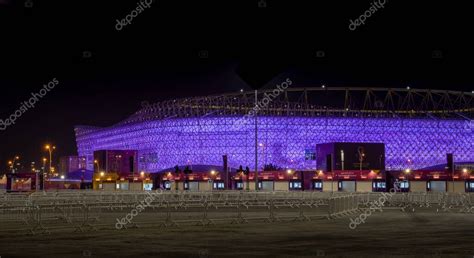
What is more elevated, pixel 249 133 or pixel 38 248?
pixel 249 133

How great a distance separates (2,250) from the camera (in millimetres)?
18844

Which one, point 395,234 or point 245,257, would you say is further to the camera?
point 395,234

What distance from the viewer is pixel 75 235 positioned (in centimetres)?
2431

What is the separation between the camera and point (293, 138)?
531 ft

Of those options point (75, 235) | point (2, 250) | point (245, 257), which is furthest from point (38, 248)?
point (245, 257)

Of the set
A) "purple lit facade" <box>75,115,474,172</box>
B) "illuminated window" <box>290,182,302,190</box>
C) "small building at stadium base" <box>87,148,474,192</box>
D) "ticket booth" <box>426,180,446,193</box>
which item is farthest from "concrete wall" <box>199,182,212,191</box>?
"purple lit facade" <box>75,115,474,172</box>

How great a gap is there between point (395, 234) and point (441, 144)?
Result: 15568 cm

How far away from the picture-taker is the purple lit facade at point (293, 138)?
6344 inches

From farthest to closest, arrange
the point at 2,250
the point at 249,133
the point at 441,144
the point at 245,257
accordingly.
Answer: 1. the point at 441,144
2. the point at 249,133
3. the point at 2,250
4. the point at 245,257

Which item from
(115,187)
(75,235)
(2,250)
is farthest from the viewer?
(115,187)

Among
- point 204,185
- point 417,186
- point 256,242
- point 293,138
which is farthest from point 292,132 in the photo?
point 256,242

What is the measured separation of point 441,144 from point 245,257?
539 ft

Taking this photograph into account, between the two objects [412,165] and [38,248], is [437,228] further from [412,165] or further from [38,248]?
[412,165]

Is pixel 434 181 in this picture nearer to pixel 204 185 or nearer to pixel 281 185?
pixel 281 185
